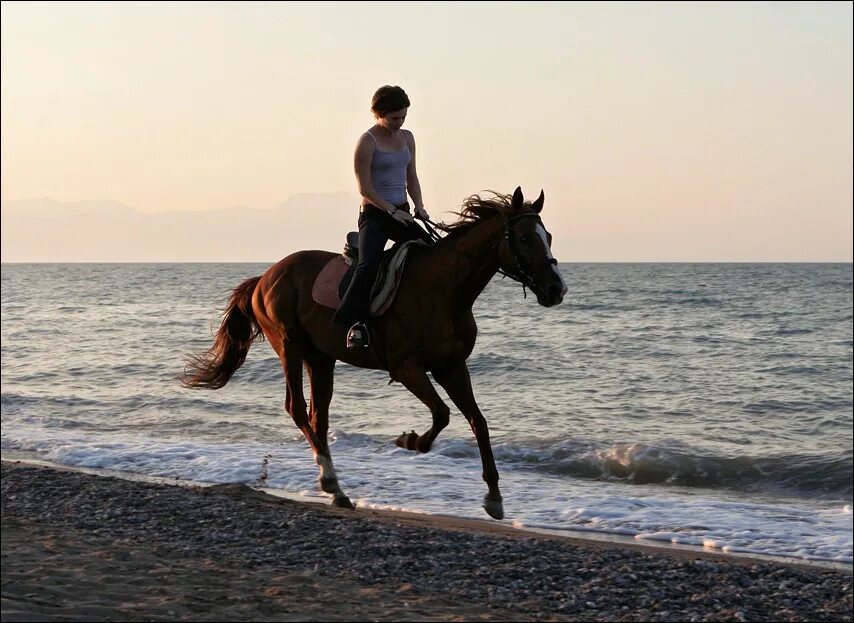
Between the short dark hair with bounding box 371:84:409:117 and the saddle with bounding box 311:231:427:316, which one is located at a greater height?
the short dark hair with bounding box 371:84:409:117

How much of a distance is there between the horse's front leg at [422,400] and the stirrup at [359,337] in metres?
0.27

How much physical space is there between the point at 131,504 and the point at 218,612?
5869mm

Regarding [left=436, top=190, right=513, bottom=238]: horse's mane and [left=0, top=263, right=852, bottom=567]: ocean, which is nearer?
[left=436, top=190, right=513, bottom=238]: horse's mane

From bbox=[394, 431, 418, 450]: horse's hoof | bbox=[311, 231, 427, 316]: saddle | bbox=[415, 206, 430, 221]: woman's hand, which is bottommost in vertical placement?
bbox=[394, 431, 418, 450]: horse's hoof

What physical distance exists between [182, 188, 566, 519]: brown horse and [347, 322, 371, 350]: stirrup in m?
0.13

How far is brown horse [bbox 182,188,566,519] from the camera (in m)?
5.89

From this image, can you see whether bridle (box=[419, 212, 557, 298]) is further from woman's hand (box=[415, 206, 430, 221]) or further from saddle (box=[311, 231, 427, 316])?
saddle (box=[311, 231, 427, 316])

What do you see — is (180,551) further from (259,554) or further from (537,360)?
(537,360)

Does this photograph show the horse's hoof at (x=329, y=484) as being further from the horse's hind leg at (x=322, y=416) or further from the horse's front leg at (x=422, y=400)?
the horse's front leg at (x=422, y=400)

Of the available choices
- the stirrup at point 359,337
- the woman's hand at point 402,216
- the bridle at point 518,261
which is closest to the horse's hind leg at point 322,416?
the stirrup at point 359,337

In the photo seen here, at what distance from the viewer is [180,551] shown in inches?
472

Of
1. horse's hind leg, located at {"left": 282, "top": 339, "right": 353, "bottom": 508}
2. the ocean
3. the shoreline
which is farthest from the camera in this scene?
the ocean

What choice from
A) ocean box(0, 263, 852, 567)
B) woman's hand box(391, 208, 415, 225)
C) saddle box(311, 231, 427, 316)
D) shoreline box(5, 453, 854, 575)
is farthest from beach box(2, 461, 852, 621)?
woman's hand box(391, 208, 415, 225)

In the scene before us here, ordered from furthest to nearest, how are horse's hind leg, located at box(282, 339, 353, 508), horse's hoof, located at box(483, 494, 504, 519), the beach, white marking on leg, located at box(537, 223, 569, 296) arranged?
1. the beach
2. horse's hind leg, located at box(282, 339, 353, 508)
3. horse's hoof, located at box(483, 494, 504, 519)
4. white marking on leg, located at box(537, 223, 569, 296)
